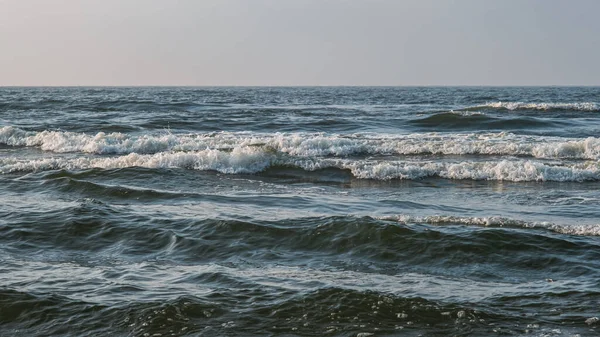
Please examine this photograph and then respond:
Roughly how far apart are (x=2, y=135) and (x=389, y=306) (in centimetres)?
1990

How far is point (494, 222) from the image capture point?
10.0 meters

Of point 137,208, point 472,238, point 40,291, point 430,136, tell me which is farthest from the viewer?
point 430,136

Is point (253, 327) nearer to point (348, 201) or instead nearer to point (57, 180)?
point (348, 201)

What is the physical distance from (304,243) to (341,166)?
25.8ft

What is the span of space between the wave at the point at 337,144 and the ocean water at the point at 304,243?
0.40 feet

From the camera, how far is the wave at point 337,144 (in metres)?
19.2

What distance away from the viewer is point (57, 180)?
47.4ft

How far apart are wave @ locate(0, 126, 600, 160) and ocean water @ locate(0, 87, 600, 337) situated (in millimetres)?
122

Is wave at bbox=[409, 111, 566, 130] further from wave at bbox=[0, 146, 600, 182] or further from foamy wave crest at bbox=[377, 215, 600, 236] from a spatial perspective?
foamy wave crest at bbox=[377, 215, 600, 236]

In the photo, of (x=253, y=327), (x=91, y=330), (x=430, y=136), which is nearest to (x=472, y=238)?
(x=253, y=327)

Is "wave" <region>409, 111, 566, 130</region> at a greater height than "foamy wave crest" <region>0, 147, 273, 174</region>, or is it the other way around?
"wave" <region>409, 111, 566, 130</region>

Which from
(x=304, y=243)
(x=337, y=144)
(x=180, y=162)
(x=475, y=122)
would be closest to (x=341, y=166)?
(x=337, y=144)

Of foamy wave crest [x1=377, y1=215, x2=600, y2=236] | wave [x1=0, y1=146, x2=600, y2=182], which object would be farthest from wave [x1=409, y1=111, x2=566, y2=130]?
foamy wave crest [x1=377, y1=215, x2=600, y2=236]

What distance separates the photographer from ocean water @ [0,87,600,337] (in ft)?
20.8
